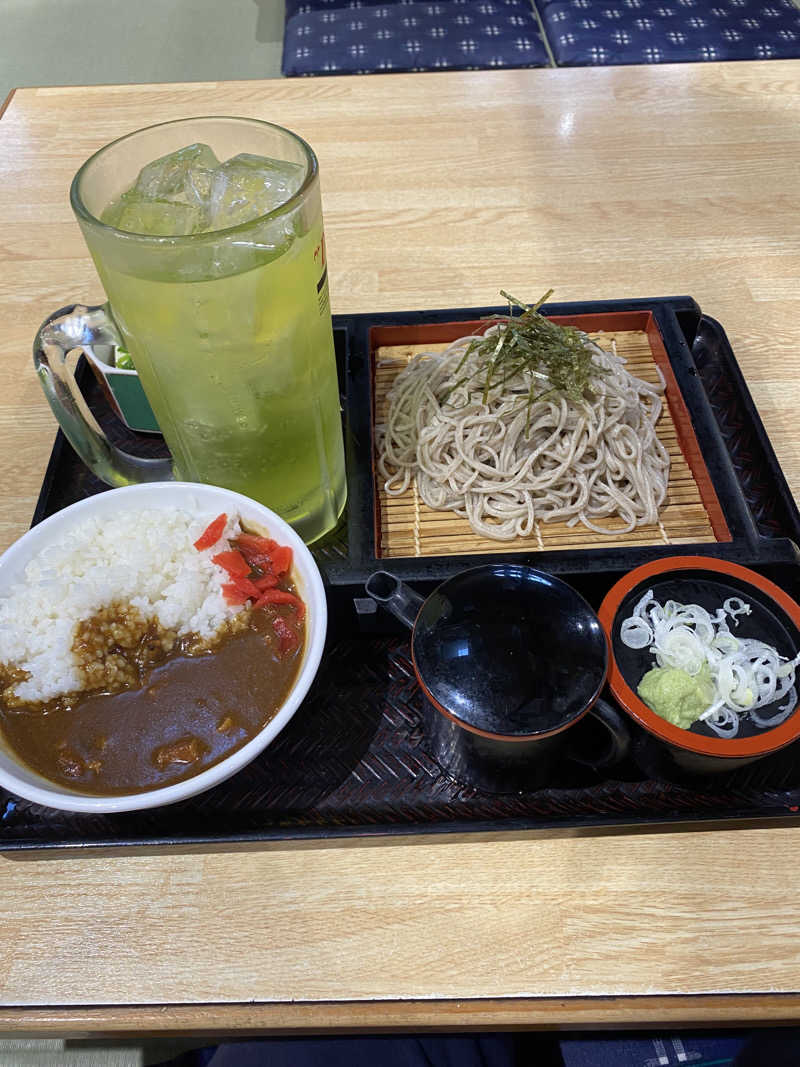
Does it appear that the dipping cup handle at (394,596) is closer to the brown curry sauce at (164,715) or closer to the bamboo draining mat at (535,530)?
the brown curry sauce at (164,715)

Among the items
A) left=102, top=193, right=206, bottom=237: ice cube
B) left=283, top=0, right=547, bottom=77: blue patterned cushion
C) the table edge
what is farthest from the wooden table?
left=283, top=0, right=547, bottom=77: blue patterned cushion

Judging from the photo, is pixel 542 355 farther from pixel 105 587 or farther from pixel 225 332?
pixel 105 587

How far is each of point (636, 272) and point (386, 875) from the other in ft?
4.58

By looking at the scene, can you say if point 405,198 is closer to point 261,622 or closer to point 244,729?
Result: point 261,622

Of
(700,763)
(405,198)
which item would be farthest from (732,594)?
(405,198)

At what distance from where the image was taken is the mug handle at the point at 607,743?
2.95 feet

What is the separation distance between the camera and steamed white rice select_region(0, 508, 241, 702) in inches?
39.3

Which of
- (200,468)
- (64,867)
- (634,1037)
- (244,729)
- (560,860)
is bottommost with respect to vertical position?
(634,1037)

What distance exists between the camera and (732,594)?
1079 millimetres

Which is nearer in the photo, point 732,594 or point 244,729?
point 244,729

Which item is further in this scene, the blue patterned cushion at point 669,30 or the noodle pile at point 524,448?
the blue patterned cushion at point 669,30

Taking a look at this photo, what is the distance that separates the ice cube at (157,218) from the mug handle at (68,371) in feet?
0.44

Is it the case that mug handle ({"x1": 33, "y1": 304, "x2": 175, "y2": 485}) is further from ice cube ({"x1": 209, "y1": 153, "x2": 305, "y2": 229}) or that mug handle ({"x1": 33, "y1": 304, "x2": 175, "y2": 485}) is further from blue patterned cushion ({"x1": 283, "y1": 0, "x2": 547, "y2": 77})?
blue patterned cushion ({"x1": 283, "y1": 0, "x2": 547, "y2": 77})

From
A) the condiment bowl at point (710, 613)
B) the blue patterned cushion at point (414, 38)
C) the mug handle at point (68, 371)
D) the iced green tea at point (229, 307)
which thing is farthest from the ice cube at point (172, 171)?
the blue patterned cushion at point (414, 38)
